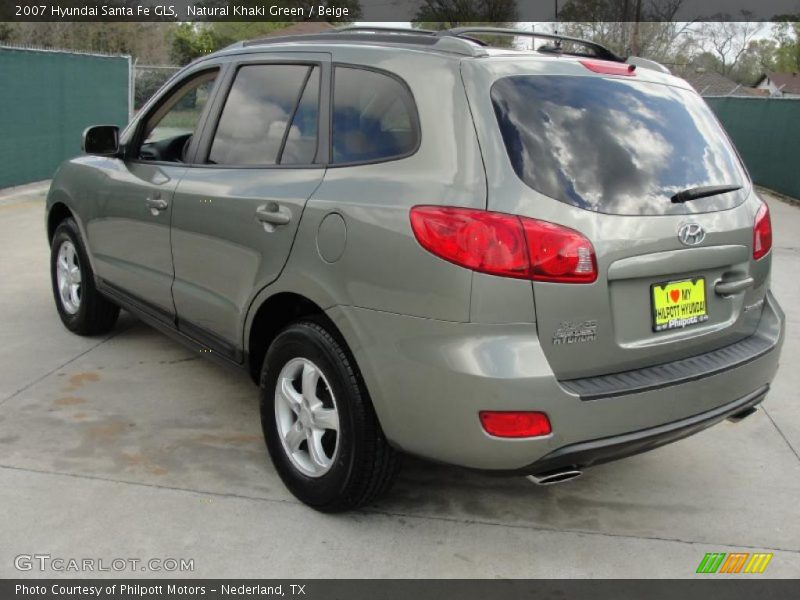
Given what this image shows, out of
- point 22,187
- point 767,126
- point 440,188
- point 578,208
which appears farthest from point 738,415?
point 767,126

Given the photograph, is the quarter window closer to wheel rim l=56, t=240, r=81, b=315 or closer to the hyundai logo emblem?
wheel rim l=56, t=240, r=81, b=315

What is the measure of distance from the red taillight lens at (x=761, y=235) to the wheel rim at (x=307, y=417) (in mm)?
1724

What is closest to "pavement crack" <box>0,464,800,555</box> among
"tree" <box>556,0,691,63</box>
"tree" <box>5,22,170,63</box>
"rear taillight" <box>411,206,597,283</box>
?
"rear taillight" <box>411,206,597,283</box>

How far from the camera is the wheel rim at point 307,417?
11.1 feet

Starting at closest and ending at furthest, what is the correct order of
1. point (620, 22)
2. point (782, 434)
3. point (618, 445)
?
point (618, 445) < point (782, 434) < point (620, 22)

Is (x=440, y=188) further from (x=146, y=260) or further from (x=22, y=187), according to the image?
(x=22, y=187)

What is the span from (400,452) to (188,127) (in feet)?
7.48

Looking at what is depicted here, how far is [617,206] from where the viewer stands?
2.96 m

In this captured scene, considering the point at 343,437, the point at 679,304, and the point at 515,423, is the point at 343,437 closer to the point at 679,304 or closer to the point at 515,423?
the point at 515,423

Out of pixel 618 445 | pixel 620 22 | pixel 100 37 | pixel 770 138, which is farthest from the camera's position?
pixel 620 22

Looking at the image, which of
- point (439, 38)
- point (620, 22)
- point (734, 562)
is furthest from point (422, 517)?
point (620, 22)

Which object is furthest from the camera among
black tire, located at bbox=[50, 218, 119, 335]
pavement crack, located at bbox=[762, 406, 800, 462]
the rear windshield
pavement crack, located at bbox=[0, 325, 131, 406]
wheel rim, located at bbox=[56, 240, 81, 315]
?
wheel rim, located at bbox=[56, 240, 81, 315]

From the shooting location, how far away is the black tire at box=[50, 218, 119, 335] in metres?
5.43

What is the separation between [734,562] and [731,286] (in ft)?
3.32
